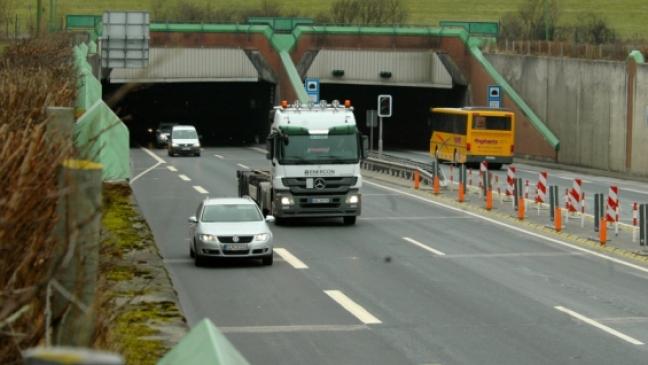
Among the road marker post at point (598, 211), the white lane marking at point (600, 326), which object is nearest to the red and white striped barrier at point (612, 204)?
the road marker post at point (598, 211)

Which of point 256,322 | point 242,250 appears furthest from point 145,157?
point 256,322

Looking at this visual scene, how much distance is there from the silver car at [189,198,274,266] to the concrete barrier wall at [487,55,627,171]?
35184mm

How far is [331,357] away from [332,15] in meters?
119

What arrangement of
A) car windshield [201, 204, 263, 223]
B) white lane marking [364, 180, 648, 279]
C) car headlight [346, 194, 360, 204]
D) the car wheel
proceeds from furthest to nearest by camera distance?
car headlight [346, 194, 360, 204]
white lane marking [364, 180, 648, 279]
car windshield [201, 204, 263, 223]
the car wheel

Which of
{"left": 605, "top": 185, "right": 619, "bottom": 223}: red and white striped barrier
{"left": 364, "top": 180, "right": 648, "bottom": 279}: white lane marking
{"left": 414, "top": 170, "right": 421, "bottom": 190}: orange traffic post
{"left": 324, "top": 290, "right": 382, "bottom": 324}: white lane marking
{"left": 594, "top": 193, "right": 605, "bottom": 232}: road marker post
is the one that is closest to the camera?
{"left": 324, "top": 290, "right": 382, "bottom": 324}: white lane marking

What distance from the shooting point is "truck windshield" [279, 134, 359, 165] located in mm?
36938

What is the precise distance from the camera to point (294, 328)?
21.2m

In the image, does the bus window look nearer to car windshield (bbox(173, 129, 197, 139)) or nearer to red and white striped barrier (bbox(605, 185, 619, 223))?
car windshield (bbox(173, 129, 197, 139))

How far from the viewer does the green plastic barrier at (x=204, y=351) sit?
5961 mm

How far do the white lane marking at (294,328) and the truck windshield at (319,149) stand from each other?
51.4 feet

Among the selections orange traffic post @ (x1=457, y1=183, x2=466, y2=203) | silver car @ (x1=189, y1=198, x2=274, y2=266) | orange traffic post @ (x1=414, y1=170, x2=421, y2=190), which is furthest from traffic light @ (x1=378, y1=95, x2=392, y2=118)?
silver car @ (x1=189, y1=198, x2=274, y2=266)

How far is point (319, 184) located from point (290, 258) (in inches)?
258

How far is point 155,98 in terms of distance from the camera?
102062 mm

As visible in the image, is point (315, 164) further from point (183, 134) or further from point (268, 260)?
point (183, 134)
